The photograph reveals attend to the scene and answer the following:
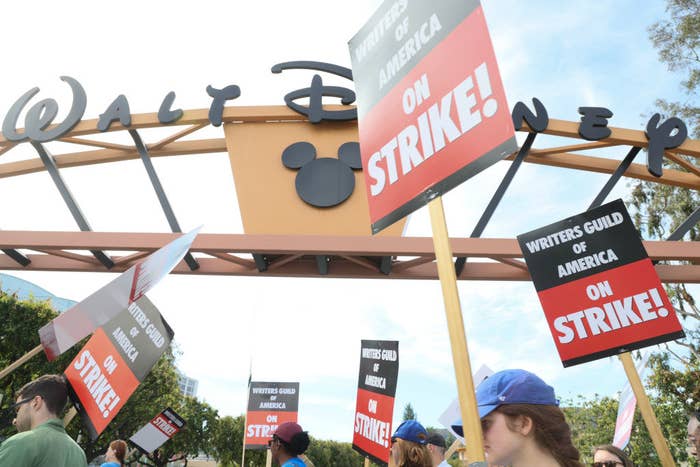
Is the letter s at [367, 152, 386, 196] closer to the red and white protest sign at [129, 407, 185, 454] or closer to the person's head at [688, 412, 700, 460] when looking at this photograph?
the person's head at [688, 412, 700, 460]

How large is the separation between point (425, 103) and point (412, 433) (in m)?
2.60

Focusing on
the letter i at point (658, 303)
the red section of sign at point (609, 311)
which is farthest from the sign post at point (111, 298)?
the letter i at point (658, 303)

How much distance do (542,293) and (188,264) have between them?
237 inches

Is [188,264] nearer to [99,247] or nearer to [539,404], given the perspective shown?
[99,247]

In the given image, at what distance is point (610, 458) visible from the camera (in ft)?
11.8

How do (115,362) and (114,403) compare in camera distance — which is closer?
(114,403)

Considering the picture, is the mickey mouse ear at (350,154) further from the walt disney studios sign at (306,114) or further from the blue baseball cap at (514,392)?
the blue baseball cap at (514,392)

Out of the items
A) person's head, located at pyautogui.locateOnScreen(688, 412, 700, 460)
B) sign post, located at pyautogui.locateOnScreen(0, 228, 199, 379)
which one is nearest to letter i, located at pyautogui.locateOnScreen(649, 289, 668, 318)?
person's head, located at pyautogui.locateOnScreen(688, 412, 700, 460)

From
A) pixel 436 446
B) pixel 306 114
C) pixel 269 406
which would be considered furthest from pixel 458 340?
pixel 269 406

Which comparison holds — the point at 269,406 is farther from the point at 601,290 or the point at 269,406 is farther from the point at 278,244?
the point at 601,290

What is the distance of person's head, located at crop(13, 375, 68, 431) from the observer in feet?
10.4

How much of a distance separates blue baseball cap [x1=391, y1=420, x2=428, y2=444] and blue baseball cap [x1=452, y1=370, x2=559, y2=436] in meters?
2.12

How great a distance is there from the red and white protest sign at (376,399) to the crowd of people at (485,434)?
161 cm

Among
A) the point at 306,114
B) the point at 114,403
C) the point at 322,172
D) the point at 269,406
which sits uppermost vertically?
the point at 306,114
